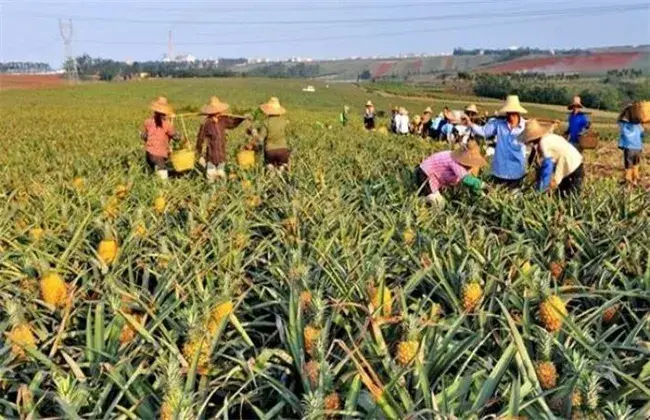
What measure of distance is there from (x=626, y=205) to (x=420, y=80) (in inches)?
3472

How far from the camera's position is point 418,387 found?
180cm

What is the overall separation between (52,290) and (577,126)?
10881 millimetres

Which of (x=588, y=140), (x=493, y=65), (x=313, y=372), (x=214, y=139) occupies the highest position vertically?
(x=493, y=65)

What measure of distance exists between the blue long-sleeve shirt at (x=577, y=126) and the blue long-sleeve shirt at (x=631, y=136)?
1375 mm

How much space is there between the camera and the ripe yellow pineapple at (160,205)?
14.5 feet

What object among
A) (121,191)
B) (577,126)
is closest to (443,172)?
(121,191)

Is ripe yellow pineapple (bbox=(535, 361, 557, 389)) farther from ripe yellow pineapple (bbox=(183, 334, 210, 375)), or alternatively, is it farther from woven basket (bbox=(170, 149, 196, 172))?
woven basket (bbox=(170, 149, 196, 172))

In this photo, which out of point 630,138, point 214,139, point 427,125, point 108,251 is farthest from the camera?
point 427,125

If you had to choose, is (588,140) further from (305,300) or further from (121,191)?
(305,300)

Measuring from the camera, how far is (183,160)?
7363mm

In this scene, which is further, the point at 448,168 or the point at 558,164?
the point at 558,164

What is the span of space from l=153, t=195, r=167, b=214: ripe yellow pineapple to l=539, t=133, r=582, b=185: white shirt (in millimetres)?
3316

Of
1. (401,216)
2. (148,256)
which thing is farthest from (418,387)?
(401,216)

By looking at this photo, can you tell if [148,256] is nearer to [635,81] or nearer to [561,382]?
[561,382]
